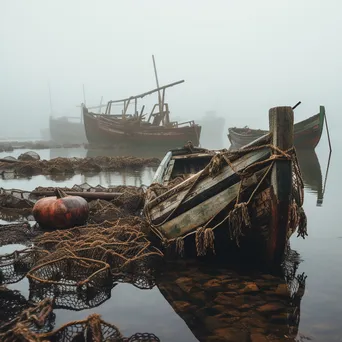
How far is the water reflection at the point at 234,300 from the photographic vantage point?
2.81 m

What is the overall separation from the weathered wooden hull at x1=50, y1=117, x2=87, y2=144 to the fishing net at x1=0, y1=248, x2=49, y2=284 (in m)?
79.0

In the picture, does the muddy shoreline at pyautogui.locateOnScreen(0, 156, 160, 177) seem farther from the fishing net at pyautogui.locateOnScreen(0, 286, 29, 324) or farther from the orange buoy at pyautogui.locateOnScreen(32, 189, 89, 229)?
the fishing net at pyautogui.locateOnScreen(0, 286, 29, 324)

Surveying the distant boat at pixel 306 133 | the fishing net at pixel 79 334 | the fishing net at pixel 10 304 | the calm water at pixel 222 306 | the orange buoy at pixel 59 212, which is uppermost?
the distant boat at pixel 306 133

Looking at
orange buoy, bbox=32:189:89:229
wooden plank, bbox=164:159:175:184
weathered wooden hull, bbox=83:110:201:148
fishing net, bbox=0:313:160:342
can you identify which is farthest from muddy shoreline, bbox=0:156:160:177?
weathered wooden hull, bbox=83:110:201:148

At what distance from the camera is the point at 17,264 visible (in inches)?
154

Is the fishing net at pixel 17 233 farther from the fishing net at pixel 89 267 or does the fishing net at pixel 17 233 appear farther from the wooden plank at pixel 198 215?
the wooden plank at pixel 198 215

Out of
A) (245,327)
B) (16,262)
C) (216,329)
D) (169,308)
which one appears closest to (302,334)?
(245,327)

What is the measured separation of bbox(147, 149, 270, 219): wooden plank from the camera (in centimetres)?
379

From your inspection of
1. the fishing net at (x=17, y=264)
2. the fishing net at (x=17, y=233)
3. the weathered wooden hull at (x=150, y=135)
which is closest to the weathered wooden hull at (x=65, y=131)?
the weathered wooden hull at (x=150, y=135)

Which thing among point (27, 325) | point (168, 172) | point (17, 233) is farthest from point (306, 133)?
point (27, 325)

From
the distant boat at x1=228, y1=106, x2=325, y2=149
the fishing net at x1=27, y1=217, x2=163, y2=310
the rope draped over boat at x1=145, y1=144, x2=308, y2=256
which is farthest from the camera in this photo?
the distant boat at x1=228, y1=106, x2=325, y2=149

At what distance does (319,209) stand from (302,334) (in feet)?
20.0

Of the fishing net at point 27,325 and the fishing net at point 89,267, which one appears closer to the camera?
the fishing net at point 27,325

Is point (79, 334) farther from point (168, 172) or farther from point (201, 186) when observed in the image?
point (168, 172)
